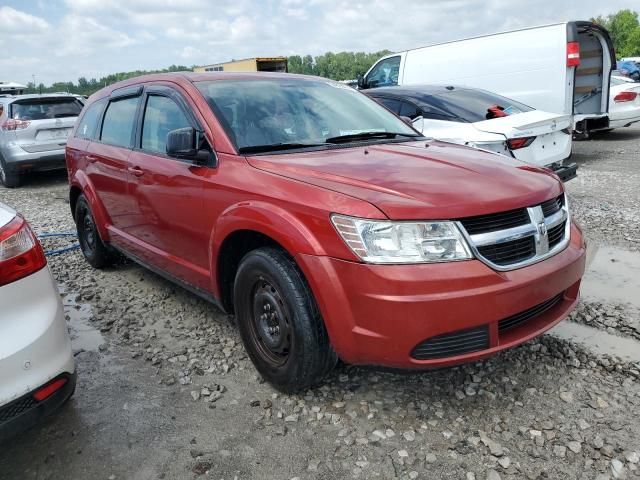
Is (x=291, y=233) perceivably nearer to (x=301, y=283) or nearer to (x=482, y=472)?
(x=301, y=283)

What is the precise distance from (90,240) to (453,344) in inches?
156

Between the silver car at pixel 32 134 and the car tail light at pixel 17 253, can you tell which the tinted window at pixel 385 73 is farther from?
the car tail light at pixel 17 253

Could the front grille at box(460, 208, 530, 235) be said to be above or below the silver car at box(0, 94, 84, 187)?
below

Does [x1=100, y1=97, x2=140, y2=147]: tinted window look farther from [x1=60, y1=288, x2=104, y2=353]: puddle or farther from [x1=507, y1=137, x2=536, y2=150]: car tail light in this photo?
[x1=507, y1=137, x2=536, y2=150]: car tail light

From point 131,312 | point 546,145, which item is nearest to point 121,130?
point 131,312

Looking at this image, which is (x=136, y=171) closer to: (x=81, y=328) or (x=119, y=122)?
(x=119, y=122)

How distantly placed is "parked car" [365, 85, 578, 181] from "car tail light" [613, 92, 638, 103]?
580 cm

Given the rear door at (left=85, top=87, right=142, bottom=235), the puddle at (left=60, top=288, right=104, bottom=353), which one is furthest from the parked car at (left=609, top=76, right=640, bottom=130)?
the puddle at (left=60, top=288, right=104, bottom=353)

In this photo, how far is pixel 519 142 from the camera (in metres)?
5.62

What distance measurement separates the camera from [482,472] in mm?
2227

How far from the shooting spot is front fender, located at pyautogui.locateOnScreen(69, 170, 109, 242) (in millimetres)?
4461

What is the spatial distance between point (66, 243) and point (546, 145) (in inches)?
221

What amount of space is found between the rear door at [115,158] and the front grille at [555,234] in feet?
9.32

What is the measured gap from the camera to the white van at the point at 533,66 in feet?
27.8
